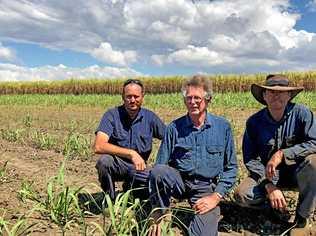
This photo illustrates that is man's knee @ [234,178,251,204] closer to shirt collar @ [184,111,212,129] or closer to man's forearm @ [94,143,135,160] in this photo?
shirt collar @ [184,111,212,129]

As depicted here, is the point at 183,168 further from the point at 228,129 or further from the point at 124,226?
the point at 124,226

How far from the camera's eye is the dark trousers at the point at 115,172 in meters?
4.21

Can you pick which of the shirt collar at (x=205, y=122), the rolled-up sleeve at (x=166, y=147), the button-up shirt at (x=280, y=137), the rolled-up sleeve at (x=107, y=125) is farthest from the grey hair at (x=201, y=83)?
the rolled-up sleeve at (x=107, y=125)

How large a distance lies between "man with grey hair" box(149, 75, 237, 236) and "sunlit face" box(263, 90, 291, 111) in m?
0.44

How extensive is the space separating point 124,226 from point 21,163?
13.0 ft

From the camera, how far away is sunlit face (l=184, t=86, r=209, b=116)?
353 centimetres

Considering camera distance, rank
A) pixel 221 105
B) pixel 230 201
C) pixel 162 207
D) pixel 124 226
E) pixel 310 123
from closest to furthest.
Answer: pixel 124 226
pixel 162 207
pixel 310 123
pixel 230 201
pixel 221 105

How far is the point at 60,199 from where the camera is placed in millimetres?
3578

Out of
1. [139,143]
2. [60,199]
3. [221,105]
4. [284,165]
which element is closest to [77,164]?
[139,143]

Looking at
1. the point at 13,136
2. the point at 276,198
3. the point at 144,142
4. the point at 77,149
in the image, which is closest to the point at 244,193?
the point at 276,198

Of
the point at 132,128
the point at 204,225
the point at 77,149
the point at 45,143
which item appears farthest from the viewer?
the point at 45,143

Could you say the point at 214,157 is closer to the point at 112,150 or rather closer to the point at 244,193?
the point at 244,193

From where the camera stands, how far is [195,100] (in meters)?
3.54

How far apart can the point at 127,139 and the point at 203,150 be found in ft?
3.10
